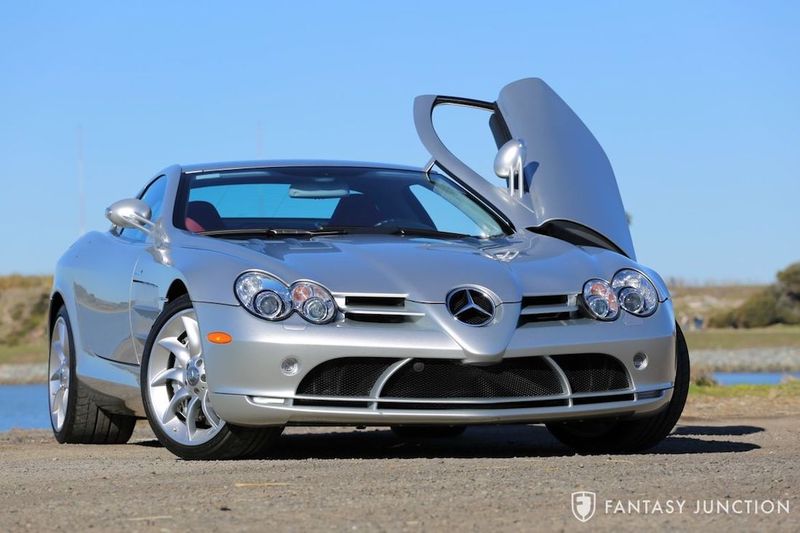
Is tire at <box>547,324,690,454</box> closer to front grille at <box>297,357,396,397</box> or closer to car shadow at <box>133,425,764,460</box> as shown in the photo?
car shadow at <box>133,425,764,460</box>

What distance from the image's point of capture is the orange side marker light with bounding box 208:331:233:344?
6056 mm

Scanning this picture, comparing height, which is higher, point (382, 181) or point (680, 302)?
point (382, 181)

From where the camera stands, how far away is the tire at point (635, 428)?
675 cm

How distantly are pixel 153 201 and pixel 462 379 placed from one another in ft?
8.28

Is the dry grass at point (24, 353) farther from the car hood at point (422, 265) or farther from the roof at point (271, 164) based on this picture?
the car hood at point (422, 265)

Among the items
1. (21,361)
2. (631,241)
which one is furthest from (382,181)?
(21,361)

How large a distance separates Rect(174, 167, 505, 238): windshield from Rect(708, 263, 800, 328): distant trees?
56.6 meters

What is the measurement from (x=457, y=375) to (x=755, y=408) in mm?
5955

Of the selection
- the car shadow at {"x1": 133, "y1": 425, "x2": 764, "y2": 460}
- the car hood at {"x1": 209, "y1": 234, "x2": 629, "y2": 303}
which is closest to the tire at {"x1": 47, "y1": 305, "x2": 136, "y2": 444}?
the car shadow at {"x1": 133, "y1": 425, "x2": 764, "y2": 460}

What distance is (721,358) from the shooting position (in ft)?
142

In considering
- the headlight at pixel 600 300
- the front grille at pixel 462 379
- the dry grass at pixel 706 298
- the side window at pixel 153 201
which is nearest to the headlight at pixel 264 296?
the front grille at pixel 462 379

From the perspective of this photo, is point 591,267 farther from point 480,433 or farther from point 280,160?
point 480,433

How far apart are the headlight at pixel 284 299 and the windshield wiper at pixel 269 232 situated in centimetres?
89

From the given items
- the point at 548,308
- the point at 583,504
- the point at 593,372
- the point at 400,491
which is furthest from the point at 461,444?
the point at 583,504
